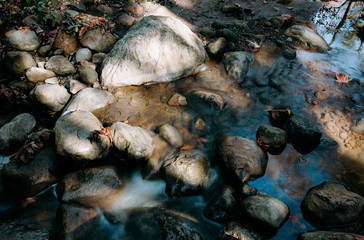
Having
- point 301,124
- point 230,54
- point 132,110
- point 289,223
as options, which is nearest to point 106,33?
point 132,110

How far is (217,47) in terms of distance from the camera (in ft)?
23.5

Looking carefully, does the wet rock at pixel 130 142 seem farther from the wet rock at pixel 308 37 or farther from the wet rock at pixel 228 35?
the wet rock at pixel 308 37

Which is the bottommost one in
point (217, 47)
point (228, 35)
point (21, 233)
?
point (21, 233)

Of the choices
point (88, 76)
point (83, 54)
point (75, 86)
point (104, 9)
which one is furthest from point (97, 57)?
point (104, 9)

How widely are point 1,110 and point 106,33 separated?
12.6 ft

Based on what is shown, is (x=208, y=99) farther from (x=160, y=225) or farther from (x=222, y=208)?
(x=160, y=225)

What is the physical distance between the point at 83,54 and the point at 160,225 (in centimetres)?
552

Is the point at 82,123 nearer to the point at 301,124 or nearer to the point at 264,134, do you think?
the point at 264,134

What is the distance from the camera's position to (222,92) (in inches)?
241

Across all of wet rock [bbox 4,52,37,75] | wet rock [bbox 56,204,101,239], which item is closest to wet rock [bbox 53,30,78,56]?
wet rock [bbox 4,52,37,75]

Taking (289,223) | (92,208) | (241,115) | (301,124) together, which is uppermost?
(301,124)

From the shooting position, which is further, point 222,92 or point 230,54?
point 230,54

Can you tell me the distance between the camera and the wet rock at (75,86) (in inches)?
222

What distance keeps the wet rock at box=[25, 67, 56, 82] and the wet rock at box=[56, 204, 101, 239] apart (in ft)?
12.9
